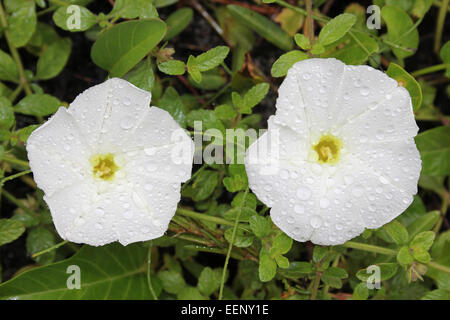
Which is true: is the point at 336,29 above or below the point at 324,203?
above

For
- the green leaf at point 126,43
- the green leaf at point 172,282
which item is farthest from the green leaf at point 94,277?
the green leaf at point 126,43

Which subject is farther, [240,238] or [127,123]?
[240,238]

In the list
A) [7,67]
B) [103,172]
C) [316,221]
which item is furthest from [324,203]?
[7,67]

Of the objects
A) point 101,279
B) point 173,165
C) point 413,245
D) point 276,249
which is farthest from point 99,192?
point 413,245

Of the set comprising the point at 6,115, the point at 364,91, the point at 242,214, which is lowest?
the point at 242,214

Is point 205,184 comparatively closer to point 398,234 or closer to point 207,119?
point 207,119

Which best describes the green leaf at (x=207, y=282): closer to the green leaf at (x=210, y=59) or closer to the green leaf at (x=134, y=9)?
the green leaf at (x=210, y=59)

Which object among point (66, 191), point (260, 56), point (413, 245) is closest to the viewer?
point (66, 191)
